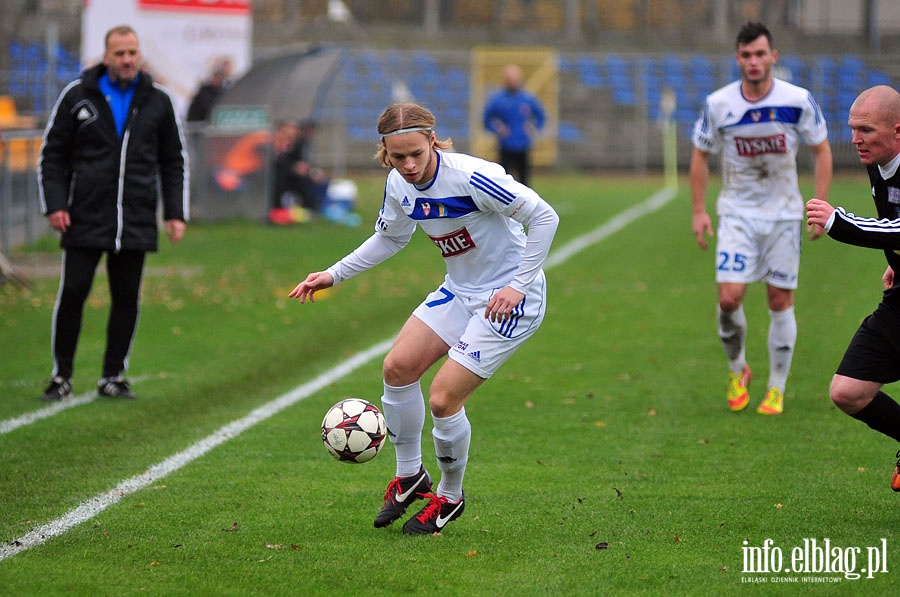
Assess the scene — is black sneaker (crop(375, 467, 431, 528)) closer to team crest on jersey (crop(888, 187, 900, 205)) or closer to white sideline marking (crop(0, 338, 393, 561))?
white sideline marking (crop(0, 338, 393, 561))

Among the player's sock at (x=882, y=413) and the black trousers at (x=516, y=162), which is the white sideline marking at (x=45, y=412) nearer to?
the player's sock at (x=882, y=413)

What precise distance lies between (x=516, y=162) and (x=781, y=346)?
43.1 ft

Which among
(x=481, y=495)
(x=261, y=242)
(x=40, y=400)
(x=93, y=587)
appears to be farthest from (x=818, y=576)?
(x=261, y=242)

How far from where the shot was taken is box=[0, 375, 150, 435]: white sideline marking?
7.62 m

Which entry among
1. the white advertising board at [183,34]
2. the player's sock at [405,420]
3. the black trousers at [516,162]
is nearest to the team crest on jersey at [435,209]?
the player's sock at [405,420]

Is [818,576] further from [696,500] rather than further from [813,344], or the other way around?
[813,344]

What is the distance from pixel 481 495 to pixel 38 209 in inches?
485

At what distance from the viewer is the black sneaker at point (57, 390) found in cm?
834

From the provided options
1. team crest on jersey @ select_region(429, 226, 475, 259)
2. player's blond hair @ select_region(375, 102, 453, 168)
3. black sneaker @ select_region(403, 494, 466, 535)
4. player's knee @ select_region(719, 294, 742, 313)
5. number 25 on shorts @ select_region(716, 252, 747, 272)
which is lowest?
black sneaker @ select_region(403, 494, 466, 535)

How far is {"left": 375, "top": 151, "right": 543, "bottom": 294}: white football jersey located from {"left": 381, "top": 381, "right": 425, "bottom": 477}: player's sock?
544mm

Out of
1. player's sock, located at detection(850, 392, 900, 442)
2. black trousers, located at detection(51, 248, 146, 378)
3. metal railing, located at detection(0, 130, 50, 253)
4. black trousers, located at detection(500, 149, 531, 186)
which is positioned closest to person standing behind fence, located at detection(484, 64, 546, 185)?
black trousers, located at detection(500, 149, 531, 186)

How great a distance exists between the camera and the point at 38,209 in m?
16.8

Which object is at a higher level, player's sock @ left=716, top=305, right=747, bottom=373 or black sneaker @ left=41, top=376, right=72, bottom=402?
player's sock @ left=716, top=305, right=747, bottom=373

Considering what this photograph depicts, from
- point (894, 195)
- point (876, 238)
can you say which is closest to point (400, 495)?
point (876, 238)
